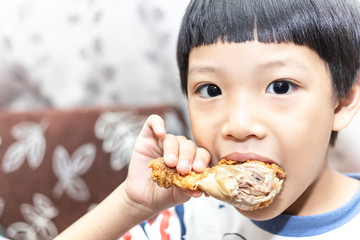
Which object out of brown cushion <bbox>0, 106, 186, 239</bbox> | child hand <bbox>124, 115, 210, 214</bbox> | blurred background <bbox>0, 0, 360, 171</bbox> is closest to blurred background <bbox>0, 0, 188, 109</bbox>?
blurred background <bbox>0, 0, 360, 171</bbox>

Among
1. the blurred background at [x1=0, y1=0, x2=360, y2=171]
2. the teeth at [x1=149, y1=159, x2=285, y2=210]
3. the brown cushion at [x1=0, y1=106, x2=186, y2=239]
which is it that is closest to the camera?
the teeth at [x1=149, y1=159, x2=285, y2=210]

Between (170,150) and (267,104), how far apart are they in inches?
7.1

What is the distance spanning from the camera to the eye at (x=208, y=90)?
78cm

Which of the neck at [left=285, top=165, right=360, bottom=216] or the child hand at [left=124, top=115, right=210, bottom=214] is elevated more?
the child hand at [left=124, top=115, right=210, bottom=214]

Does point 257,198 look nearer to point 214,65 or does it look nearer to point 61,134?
point 214,65

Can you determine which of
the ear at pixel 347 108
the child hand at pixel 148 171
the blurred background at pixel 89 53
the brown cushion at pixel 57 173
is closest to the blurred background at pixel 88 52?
the blurred background at pixel 89 53

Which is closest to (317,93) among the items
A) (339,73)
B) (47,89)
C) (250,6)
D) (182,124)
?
(339,73)

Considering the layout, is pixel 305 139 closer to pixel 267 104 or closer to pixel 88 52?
pixel 267 104

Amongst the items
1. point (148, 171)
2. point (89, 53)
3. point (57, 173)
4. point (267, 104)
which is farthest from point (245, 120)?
point (89, 53)

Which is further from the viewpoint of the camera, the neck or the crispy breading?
the neck

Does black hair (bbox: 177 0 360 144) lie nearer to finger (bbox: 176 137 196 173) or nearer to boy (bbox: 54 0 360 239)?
boy (bbox: 54 0 360 239)

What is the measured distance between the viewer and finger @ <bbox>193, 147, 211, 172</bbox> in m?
0.77

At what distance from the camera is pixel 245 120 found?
0.72 metres

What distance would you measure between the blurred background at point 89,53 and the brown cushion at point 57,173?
29 centimetres
